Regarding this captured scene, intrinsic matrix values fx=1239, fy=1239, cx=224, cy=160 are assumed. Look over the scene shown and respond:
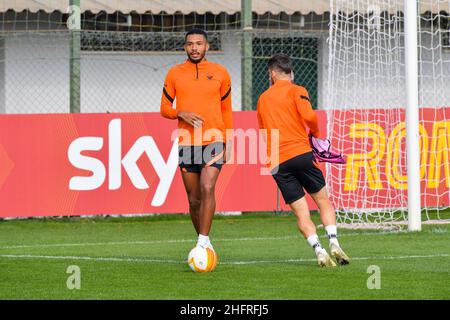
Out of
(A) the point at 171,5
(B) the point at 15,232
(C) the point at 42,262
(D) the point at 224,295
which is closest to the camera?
(D) the point at 224,295

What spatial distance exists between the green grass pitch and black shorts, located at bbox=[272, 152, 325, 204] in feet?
2.26

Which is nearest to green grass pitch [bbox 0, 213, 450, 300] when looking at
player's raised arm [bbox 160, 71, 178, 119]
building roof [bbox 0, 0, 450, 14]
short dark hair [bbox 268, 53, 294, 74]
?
player's raised arm [bbox 160, 71, 178, 119]

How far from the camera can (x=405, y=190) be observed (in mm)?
17984

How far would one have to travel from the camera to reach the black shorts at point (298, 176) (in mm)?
11633

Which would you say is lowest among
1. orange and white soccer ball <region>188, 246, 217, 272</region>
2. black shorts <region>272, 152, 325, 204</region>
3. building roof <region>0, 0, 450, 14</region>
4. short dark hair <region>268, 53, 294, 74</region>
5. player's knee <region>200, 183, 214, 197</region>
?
orange and white soccer ball <region>188, 246, 217, 272</region>

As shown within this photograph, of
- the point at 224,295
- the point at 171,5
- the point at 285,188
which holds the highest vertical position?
the point at 171,5

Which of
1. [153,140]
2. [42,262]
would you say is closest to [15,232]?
[153,140]

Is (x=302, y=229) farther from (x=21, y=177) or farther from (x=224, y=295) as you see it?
(x=21, y=177)

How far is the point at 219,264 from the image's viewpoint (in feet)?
38.9

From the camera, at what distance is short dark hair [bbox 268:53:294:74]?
461 inches

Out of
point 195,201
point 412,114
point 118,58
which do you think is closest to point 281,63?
point 195,201

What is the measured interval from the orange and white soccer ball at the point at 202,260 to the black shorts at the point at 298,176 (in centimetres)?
102

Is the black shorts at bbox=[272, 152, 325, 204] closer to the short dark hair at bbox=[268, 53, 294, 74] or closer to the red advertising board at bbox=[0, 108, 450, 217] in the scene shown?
the short dark hair at bbox=[268, 53, 294, 74]

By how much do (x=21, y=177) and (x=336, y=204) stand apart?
444 centimetres
